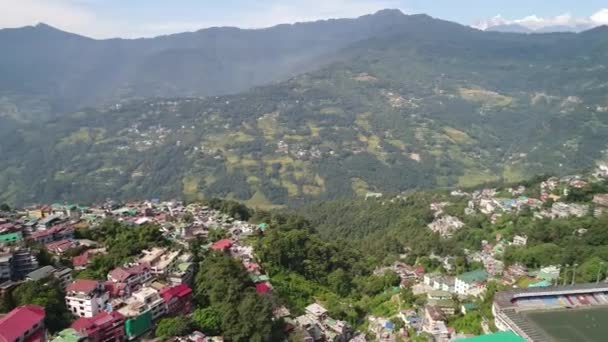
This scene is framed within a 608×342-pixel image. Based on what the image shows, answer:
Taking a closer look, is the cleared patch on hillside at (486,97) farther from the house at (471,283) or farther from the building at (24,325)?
the building at (24,325)

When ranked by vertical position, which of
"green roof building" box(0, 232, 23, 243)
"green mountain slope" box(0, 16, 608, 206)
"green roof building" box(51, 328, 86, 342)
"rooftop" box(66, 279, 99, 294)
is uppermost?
"rooftop" box(66, 279, 99, 294)

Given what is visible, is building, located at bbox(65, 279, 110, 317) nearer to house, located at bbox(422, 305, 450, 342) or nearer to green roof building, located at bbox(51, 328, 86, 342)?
green roof building, located at bbox(51, 328, 86, 342)

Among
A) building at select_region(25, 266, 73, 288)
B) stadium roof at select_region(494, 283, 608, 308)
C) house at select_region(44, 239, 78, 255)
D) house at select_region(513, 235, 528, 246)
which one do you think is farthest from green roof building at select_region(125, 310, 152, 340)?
house at select_region(513, 235, 528, 246)

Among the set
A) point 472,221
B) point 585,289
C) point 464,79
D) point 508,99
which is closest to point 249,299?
point 585,289

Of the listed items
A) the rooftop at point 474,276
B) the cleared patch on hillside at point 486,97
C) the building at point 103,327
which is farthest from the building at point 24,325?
the cleared patch on hillside at point 486,97

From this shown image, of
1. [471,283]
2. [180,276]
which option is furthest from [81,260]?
[471,283]

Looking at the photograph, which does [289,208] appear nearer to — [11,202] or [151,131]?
[11,202]

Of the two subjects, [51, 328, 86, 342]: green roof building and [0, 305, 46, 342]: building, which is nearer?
[0, 305, 46, 342]: building
